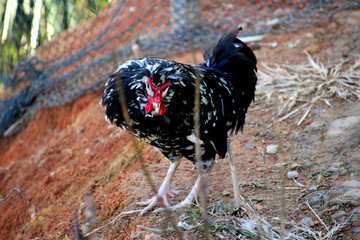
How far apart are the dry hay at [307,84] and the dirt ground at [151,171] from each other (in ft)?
0.44

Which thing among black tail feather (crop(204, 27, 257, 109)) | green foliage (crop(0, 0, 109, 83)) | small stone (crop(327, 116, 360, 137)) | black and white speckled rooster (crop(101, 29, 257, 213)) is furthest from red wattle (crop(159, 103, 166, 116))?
green foliage (crop(0, 0, 109, 83))

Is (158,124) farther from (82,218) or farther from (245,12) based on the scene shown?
(245,12)

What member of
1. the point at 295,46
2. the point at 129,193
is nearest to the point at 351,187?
the point at 129,193

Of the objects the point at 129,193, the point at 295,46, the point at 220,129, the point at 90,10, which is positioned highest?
the point at 90,10

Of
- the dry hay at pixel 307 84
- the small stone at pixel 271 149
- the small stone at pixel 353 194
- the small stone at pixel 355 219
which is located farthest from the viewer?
the dry hay at pixel 307 84

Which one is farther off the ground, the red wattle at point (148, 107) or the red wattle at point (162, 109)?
the red wattle at point (148, 107)

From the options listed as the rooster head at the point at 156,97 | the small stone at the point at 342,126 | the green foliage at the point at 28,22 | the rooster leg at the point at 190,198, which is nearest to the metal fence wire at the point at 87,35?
the green foliage at the point at 28,22

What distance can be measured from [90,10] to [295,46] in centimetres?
340

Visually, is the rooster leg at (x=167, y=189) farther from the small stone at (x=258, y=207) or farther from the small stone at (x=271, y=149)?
the small stone at (x=271, y=149)

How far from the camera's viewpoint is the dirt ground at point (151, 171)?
131 inches

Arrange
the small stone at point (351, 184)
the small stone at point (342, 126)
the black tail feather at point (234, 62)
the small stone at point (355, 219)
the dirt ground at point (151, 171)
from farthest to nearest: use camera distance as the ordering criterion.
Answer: the small stone at point (342, 126) → the black tail feather at point (234, 62) → the dirt ground at point (151, 171) → the small stone at point (351, 184) → the small stone at point (355, 219)

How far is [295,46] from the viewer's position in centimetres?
575

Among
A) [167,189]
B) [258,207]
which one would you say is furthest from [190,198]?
[258,207]

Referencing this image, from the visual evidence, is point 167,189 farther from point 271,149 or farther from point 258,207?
point 271,149
